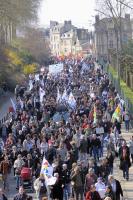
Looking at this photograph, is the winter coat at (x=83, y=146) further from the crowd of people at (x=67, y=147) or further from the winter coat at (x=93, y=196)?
the winter coat at (x=93, y=196)

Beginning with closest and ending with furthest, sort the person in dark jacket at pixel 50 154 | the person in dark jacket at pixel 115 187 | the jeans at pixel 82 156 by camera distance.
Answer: the person in dark jacket at pixel 115 187 < the person in dark jacket at pixel 50 154 < the jeans at pixel 82 156

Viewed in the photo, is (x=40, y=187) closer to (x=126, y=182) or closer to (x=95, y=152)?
(x=126, y=182)

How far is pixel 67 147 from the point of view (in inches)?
1013

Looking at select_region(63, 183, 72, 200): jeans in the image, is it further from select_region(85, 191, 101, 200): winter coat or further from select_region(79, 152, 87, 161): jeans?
select_region(79, 152, 87, 161): jeans

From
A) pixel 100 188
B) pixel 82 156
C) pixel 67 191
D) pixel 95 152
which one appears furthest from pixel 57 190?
pixel 95 152

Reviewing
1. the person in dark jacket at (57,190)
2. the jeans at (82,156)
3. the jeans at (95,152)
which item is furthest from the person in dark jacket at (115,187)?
A: the jeans at (95,152)

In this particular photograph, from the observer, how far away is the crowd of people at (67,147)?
19.7m

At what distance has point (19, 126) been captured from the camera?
29938mm

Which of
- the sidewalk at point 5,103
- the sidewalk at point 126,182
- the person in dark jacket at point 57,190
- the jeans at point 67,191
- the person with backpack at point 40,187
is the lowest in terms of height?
the sidewalk at point 5,103

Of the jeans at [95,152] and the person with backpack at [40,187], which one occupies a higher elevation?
the person with backpack at [40,187]

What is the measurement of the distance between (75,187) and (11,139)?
21.4 feet

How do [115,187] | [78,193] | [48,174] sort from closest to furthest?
[115,187] → [78,193] → [48,174]

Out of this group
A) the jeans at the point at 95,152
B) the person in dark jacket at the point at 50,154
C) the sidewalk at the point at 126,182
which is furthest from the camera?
the jeans at the point at 95,152

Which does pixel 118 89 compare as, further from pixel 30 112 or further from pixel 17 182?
pixel 17 182
